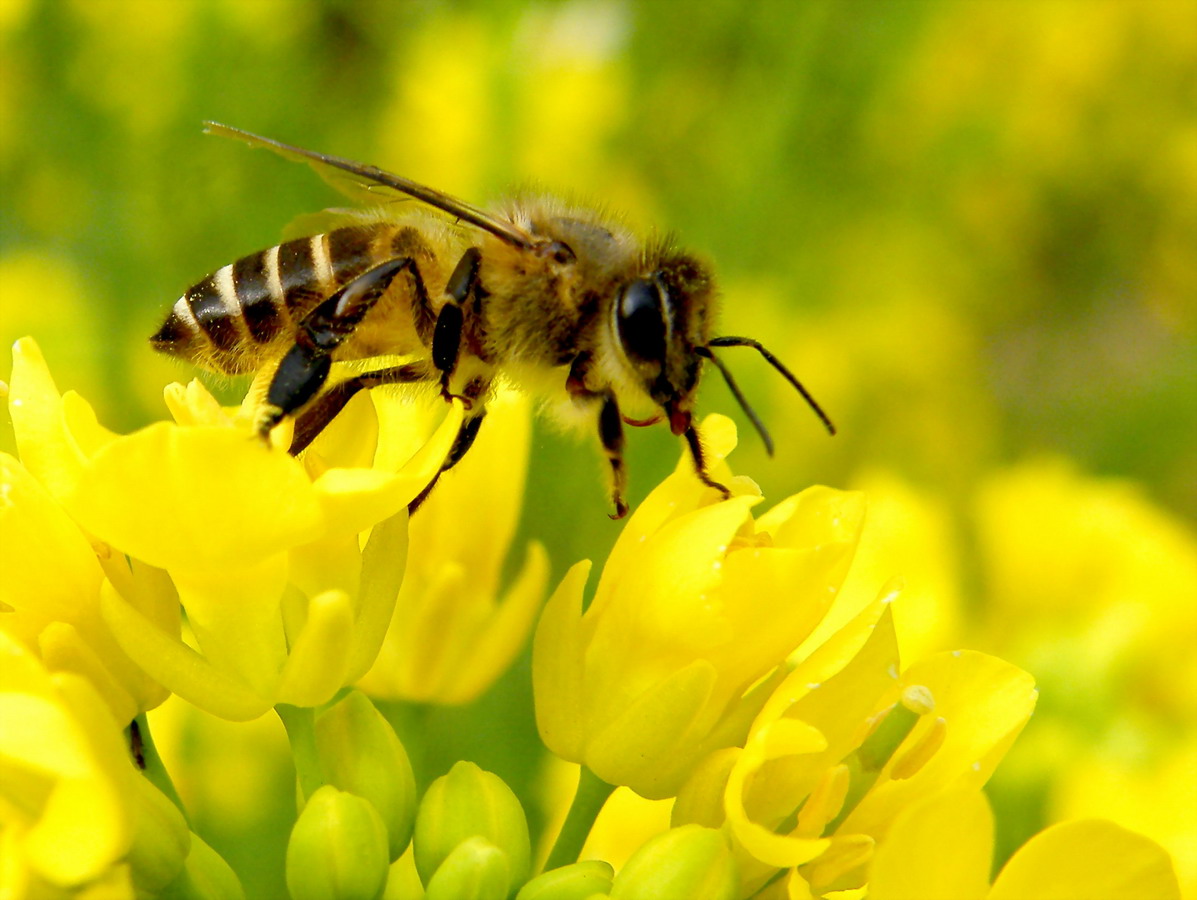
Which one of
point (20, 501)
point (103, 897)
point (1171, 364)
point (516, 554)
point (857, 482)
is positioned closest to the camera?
point (103, 897)

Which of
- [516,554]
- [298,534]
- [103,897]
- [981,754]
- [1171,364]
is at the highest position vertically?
[298,534]

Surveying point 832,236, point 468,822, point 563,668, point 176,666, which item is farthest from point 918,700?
point 832,236

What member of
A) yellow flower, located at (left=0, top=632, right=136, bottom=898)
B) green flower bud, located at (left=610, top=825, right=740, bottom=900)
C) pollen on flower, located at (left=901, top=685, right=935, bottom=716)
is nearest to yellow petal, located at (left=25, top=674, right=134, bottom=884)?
yellow flower, located at (left=0, top=632, right=136, bottom=898)

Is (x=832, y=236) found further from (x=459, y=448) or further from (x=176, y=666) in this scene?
(x=176, y=666)

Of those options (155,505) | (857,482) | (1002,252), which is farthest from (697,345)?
(1002,252)

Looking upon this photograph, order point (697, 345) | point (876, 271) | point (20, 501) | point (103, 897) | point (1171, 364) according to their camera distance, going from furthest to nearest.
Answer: point (876, 271) < point (1171, 364) < point (697, 345) < point (20, 501) < point (103, 897)

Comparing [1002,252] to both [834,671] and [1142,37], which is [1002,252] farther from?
[834,671]

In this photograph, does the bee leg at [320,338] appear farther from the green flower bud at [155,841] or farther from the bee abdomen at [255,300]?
the green flower bud at [155,841]
